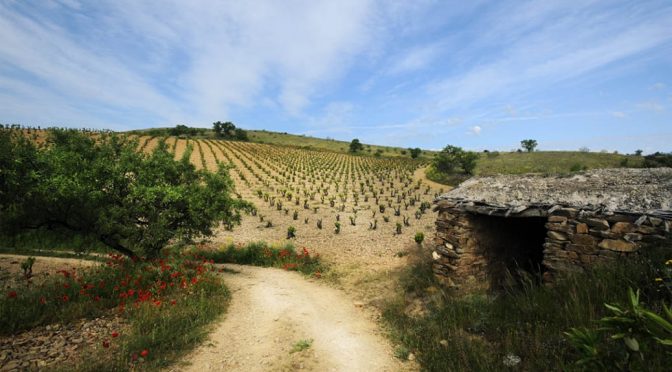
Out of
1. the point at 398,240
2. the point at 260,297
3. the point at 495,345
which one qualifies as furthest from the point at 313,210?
the point at 495,345

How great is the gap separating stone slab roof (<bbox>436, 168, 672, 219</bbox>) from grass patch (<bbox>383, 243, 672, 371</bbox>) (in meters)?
1.07

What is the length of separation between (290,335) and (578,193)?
637 centimetres

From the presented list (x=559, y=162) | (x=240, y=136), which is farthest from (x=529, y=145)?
(x=240, y=136)

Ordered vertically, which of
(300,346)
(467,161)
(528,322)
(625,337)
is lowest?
(300,346)

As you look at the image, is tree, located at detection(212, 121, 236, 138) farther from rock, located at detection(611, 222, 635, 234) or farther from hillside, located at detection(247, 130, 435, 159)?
rock, located at detection(611, 222, 635, 234)

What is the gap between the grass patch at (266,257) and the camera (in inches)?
433

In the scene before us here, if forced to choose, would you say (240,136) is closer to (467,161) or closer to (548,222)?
(467,161)

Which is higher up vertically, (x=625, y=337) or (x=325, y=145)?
(x=325, y=145)

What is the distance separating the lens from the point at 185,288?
7.54m

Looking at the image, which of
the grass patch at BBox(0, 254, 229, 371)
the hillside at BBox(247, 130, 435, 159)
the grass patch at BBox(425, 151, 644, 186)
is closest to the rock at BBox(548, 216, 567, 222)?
the grass patch at BBox(0, 254, 229, 371)

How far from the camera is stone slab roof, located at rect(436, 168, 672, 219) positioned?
5.63 meters

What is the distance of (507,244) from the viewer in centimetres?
869

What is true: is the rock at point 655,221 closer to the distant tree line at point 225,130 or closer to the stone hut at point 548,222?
the stone hut at point 548,222

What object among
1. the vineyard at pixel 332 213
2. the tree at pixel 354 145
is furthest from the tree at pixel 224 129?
the vineyard at pixel 332 213
